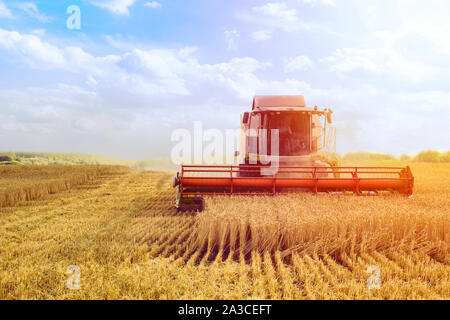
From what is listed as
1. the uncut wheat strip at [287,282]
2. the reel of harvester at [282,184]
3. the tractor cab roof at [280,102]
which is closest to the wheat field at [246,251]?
the uncut wheat strip at [287,282]

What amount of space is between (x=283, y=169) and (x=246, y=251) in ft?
12.6

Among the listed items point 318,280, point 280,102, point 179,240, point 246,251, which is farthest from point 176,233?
point 280,102

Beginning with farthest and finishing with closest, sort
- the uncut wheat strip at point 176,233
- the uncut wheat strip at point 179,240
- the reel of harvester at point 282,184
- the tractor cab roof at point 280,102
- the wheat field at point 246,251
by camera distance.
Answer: the tractor cab roof at point 280,102, the reel of harvester at point 282,184, the uncut wheat strip at point 176,233, the uncut wheat strip at point 179,240, the wheat field at point 246,251

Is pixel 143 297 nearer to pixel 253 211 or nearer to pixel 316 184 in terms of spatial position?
pixel 253 211

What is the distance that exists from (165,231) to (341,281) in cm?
368

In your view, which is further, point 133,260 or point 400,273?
point 133,260

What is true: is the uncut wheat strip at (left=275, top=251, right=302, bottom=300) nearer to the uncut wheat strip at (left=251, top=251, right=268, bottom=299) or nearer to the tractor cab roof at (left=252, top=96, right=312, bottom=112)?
the uncut wheat strip at (left=251, top=251, right=268, bottom=299)

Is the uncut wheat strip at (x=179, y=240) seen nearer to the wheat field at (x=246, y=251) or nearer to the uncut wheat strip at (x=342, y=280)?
the wheat field at (x=246, y=251)

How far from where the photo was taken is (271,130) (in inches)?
381

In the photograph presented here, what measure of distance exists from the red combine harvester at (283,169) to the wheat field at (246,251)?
1025 mm

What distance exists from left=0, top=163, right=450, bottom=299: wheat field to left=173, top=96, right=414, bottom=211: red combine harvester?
1.03 metres

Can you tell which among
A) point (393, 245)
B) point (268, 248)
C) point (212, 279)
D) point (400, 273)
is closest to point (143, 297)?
point (212, 279)

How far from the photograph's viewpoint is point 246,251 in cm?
585

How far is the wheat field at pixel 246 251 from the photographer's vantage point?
427cm
